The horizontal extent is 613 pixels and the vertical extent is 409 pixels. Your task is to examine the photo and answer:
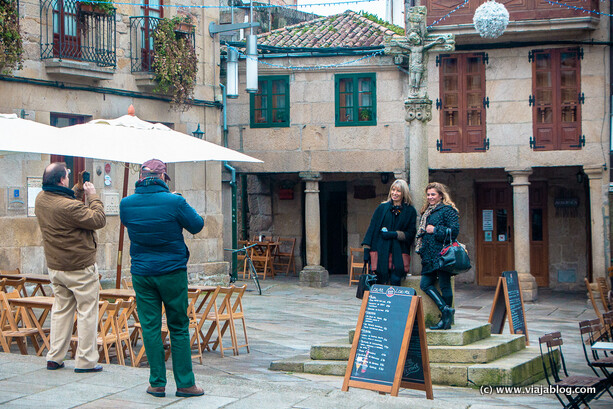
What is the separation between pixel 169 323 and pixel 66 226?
1.34 meters

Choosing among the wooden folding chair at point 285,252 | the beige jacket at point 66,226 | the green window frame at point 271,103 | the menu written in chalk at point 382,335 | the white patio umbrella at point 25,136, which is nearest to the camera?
the beige jacket at point 66,226

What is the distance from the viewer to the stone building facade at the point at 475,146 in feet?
57.3

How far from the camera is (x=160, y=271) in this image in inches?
240

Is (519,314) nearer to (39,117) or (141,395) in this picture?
(141,395)

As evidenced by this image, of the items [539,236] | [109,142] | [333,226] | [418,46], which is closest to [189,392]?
[109,142]

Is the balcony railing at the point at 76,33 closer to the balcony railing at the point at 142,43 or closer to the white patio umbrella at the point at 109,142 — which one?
the balcony railing at the point at 142,43

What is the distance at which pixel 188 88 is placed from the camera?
16.4 meters

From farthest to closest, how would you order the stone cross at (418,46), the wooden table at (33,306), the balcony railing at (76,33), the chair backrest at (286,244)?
the chair backrest at (286,244), the balcony railing at (76,33), the stone cross at (418,46), the wooden table at (33,306)

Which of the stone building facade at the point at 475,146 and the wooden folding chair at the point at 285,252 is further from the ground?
the stone building facade at the point at 475,146

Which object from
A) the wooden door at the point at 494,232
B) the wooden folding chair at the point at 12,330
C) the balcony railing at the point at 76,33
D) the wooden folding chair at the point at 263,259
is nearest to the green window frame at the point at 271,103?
the wooden folding chair at the point at 263,259

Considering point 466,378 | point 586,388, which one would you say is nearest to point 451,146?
point 466,378

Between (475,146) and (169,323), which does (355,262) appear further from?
(169,323)

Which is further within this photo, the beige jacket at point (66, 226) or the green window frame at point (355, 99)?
the green window frame at point (355, 99)

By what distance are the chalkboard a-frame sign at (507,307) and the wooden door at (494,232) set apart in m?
9.24
